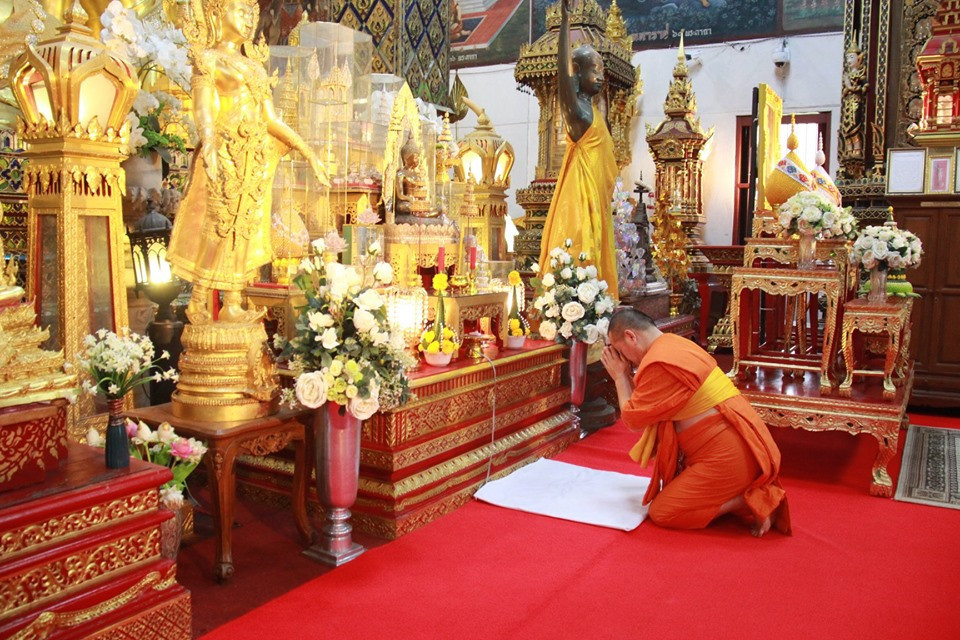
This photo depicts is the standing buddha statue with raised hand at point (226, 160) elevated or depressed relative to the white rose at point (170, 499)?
elevated

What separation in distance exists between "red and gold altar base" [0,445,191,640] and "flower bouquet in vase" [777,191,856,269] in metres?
4.15

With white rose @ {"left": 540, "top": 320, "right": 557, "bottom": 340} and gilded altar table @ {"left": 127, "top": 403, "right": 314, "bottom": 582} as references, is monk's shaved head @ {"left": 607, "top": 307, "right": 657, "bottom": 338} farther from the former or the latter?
gilded altar table @ {"left": 127, "top": 403, "right": 314, "bottom": 582}

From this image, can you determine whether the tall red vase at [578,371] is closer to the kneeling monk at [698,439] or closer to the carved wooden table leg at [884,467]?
the kneeling monk at [698,439]

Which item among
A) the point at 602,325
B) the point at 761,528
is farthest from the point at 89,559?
the point at 602,325

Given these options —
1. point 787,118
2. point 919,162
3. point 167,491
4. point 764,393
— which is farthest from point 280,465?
point 787,118

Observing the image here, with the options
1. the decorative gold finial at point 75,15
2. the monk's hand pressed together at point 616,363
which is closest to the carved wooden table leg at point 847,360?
the monk's hand pressed together at point 616,363

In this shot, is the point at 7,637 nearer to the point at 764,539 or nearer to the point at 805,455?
the point at 764,539

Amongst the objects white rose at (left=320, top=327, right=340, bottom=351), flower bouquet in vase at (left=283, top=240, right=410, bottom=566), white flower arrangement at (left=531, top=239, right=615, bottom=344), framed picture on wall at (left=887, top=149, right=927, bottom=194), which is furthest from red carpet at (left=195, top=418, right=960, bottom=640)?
framed picture on wall at (left=887, top=149, right=927, bottom=194)

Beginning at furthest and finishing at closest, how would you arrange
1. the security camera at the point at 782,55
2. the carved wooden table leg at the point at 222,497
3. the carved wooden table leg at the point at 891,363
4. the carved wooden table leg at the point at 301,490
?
1. the security camera at the point at 782,55
2. the carved wooden table leg at the point at 891,363
3. the carved wooden table leg at the point at 301,490
4. the carved wooden table leg at the point at 222,497

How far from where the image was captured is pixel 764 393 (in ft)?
16.0

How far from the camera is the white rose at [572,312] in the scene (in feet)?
18.0

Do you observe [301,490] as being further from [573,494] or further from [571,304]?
[571,304]

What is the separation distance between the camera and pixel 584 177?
611 centimetres

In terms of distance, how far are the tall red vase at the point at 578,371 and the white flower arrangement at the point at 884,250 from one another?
6.25 ft
